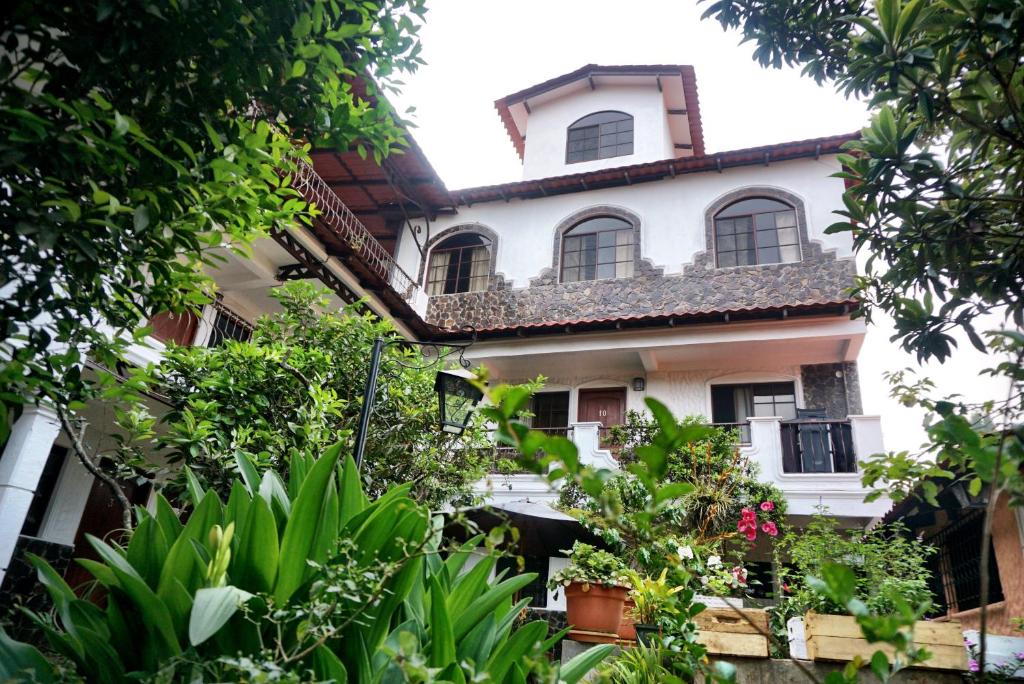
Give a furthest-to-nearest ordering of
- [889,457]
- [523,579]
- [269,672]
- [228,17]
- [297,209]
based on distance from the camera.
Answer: [297,209], [889,457], [228,17], [523,579], [269,672]

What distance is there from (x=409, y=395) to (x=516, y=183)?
29.0 ft

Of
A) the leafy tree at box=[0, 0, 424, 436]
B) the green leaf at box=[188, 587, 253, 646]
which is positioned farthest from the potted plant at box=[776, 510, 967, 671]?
the leafy tree at box=[0, 0, 424, 436]

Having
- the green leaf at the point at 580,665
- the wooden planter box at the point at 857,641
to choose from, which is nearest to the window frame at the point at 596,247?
the wooden planter box at the point at 857,641

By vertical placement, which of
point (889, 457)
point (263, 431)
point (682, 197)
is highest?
point (682, 197)

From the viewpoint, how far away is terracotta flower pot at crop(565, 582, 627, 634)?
14.9 feet

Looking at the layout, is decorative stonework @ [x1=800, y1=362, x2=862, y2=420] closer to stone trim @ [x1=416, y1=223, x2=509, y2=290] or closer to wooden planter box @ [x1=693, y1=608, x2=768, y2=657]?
stone trim @ [x1=416, y1=223, x2=509, y2=290]

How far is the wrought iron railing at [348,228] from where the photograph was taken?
9.81m

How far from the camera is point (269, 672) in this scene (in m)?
1.25

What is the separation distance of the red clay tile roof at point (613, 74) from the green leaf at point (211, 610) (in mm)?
15134

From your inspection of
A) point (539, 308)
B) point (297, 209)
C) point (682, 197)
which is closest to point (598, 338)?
point (539, 308)

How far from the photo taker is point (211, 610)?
4.16 feet

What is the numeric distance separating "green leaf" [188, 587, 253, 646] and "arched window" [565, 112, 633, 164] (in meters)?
14.3

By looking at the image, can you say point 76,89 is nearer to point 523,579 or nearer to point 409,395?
point 523,579

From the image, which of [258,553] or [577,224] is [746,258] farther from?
[258,553]
